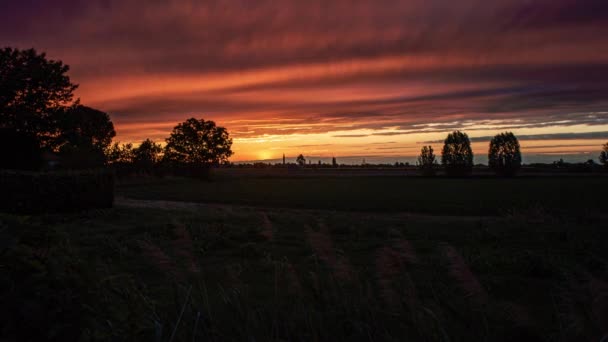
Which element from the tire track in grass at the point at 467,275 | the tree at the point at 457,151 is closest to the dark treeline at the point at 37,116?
the tire track in grass at the point at 467,275

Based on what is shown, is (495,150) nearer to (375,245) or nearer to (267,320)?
(375,245)

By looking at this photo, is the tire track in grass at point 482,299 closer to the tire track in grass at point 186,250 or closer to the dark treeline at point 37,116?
the tire track in grass at point 186,250

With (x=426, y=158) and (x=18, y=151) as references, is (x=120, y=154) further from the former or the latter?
(x=426, y=158)

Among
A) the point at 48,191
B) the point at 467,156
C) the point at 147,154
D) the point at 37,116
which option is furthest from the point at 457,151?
the point at 48,191

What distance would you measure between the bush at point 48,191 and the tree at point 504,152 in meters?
100

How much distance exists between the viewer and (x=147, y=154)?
224 feet

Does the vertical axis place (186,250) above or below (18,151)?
below

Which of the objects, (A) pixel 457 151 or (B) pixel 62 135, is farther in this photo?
(A) pixel 457 151

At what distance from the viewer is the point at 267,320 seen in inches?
132

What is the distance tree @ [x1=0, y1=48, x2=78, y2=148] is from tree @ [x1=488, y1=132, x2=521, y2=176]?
3708 inches

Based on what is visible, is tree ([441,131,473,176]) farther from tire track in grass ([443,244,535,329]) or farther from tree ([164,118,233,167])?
tire track in grass ([443,244,535,329])

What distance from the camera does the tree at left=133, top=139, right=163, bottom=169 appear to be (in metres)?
65.7

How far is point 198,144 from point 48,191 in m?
62.3

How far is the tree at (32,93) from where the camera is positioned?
41.1m
